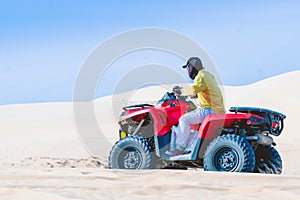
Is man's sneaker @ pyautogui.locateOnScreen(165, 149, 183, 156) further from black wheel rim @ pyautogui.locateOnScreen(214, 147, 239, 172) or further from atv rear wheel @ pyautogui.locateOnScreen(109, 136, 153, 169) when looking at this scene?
black wheel rim @ pyautogui.locateOnScreen(214, 147, 239, 172)

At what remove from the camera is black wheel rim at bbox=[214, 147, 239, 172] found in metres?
7.19

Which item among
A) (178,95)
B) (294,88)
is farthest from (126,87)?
(294,88)

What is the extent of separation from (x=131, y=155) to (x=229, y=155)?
1619 millimetres

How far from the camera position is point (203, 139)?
7.40 m

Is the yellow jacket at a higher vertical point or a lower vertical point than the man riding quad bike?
higher

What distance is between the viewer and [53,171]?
7125 mm

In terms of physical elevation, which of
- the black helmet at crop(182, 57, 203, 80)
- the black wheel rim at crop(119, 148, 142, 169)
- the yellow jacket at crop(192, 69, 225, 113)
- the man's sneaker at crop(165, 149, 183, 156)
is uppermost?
the black helmet at crop(182, 57, 203, 80)

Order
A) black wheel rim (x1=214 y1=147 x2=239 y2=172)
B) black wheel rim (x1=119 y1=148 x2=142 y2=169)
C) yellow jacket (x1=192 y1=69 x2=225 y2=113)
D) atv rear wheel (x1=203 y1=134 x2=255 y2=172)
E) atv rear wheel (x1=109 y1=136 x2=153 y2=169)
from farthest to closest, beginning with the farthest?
black wheel rim (x1=119 y1=148 x2=142 y2=169) < atv rear wheel (x1=109 y1=136 x2=153 y2=169) < yellow jacket (x1=192 y1=69 x2=225 y2=113) < black wheel rim (x1=214 y1=147 x2=239 y2=172) < atv rear wheel (x1=203 y1=134 x2=255 y2=172)

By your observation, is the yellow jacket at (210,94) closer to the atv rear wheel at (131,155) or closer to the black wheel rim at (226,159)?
the black wheel rim at (226,159)

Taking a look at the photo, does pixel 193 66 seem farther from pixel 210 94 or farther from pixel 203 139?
pixel 203 139

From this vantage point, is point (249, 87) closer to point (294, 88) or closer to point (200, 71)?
point (294, 88)

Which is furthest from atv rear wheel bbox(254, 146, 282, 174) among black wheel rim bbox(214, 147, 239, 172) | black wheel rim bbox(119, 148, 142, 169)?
black wheel rim bbox(119, 148, 142, 169)

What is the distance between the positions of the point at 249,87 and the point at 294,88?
6335 mm

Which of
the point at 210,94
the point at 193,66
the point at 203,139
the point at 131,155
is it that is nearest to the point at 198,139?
the point at 203,139
